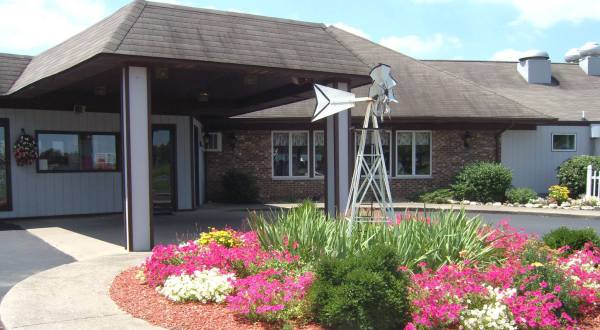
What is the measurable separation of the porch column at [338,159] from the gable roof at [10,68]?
7.48 meters

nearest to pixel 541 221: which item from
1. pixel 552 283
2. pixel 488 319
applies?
pixel 552 283

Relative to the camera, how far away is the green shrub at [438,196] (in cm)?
1817

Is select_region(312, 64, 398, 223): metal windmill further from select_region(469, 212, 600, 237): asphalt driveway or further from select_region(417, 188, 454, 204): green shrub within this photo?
select_region(417, 188, 454, 204): green shrub

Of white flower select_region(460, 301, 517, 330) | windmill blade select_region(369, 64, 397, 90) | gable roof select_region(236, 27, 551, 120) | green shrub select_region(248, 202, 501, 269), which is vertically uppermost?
gable roof select_region(236, 27, 551, 120)

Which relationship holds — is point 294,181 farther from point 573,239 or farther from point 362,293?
point 362,293

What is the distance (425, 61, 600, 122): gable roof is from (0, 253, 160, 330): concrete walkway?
19.2 m

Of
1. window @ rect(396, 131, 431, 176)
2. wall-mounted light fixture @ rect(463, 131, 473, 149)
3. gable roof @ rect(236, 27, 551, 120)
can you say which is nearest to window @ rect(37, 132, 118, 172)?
gable roof @ rect(236, 27, 551, 120)

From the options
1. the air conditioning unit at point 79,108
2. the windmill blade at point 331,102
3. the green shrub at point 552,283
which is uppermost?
the air conditioning unit at point 79,108

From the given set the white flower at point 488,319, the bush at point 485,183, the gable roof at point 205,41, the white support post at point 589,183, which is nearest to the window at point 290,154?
the bush at point 485,183

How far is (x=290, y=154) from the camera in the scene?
19250 millimetres

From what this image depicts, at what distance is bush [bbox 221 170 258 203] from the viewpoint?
59.4 feet

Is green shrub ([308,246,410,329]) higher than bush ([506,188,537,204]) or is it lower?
higher

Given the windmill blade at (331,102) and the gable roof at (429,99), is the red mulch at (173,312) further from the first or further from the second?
the gable roof at (429,99)

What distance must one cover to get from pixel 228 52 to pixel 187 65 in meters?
0.79
